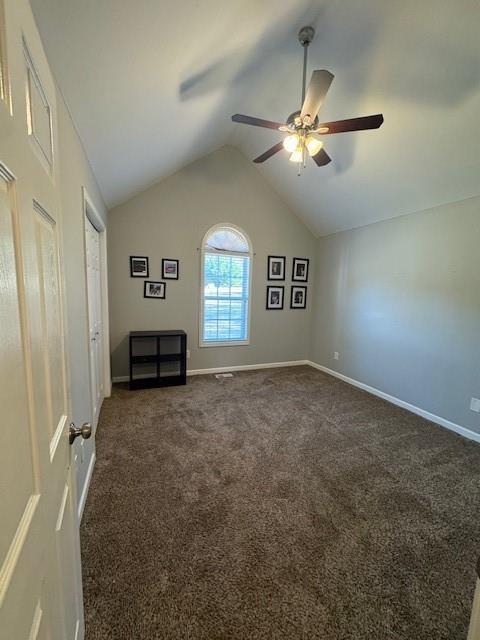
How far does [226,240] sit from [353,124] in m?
2.60

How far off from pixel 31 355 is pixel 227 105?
2.93 meters

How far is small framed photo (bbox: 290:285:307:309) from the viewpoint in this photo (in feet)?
15.8

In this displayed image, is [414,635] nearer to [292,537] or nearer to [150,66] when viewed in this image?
[292,537]

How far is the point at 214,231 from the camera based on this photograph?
4195 mm

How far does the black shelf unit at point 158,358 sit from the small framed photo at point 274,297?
1591 millimetres

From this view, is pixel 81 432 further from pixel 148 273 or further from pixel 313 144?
pixel 148 273

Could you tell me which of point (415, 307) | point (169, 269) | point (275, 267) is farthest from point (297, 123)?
point (275, 267)

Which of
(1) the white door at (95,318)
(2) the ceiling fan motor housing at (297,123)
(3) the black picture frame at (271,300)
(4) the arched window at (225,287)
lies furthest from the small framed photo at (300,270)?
(1) the white door at (95,318)

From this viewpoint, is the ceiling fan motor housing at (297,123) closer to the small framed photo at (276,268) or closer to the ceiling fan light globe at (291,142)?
the ceiling fan light globe at (291,142)

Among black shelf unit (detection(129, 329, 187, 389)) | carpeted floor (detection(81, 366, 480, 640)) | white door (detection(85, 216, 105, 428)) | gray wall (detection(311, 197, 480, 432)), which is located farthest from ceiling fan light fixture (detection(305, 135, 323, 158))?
black shelf unit (detection(129, 329, 187, 389))

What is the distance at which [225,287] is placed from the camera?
14.4 ft

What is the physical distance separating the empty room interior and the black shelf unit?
0.04 meters

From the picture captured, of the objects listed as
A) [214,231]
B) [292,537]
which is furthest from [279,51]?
[292,537]

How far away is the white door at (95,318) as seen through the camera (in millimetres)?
2529
